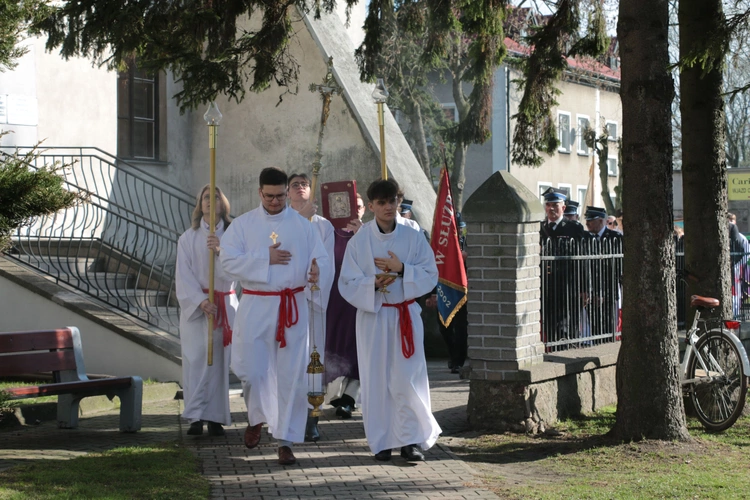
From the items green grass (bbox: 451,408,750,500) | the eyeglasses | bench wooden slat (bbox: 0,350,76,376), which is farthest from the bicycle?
bench wooden slat (bbox: 0,350,76,376)

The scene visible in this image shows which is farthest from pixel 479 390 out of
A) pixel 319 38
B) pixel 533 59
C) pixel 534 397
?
pixel 319 38

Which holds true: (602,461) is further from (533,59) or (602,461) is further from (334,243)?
(533,59)

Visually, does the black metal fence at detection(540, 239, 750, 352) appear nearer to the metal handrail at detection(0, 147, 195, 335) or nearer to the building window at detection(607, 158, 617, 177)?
the metal handrail at detection(0, 147, 195, 335)

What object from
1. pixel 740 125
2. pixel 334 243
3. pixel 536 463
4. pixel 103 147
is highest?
pixel 740 125

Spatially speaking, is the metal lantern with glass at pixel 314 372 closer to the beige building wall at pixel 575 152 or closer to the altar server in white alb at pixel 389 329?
the altar server in white alb at pixel 389 329

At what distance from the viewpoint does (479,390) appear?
28.7ft

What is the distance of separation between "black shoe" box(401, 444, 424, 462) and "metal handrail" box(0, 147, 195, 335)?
14.9 feet

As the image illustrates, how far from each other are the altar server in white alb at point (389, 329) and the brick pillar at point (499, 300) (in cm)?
93

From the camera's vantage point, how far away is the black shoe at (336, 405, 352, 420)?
940 centimetres

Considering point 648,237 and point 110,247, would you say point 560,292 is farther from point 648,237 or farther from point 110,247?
point 110,247

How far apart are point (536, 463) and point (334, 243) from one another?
9.95 ft

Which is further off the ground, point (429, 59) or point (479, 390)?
point (429, 59)

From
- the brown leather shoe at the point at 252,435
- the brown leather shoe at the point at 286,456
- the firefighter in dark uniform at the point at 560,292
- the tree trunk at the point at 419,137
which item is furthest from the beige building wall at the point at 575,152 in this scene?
the brown leather shoe at the point at 286,456

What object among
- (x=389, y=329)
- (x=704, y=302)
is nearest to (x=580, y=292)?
(x=704, y=302)
